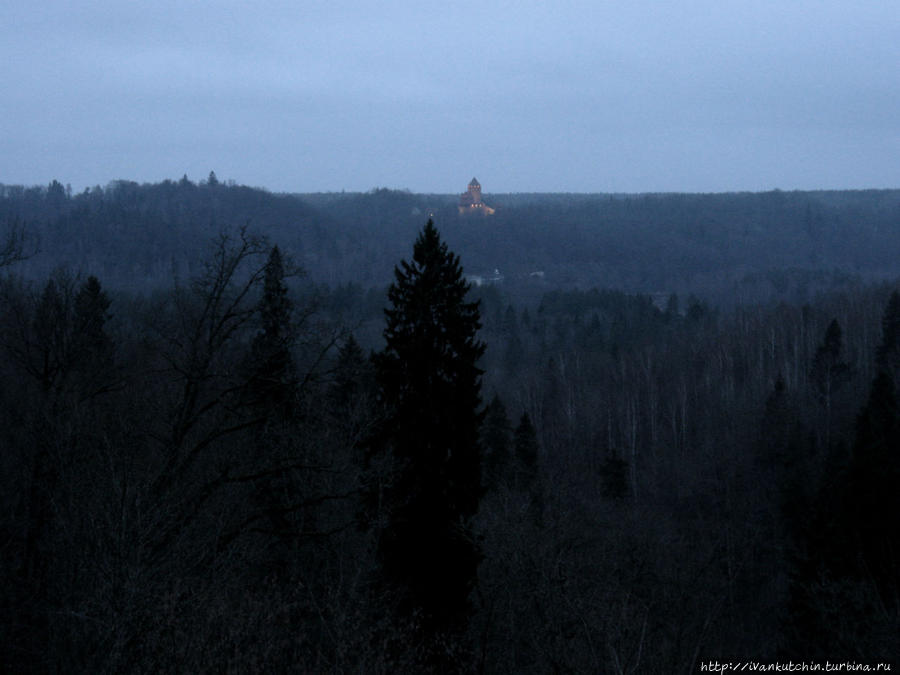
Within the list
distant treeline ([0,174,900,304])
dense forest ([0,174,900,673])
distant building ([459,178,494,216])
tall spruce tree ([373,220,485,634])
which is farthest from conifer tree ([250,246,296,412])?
distant building ([459,178,494,216])

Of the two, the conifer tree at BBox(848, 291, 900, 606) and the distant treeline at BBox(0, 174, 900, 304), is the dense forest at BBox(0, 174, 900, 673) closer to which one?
the conifer tree at BBox(848, 291, 900, 606)

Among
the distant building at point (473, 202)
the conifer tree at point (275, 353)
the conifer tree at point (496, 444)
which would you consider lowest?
the conifer tree at point (496, 444)

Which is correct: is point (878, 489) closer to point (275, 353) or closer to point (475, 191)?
point (275, 353)

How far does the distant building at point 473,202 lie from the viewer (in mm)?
151250

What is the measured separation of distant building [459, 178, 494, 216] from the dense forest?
93.6 meters

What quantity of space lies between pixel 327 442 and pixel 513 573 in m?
4.67

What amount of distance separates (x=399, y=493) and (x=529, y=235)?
124 m

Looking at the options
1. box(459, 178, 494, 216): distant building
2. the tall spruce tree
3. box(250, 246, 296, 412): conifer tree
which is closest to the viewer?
box(250, 246, 296, 412): conifer tree

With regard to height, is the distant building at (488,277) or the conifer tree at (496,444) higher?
the distant building at (488,277)

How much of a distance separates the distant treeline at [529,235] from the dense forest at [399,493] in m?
56.5

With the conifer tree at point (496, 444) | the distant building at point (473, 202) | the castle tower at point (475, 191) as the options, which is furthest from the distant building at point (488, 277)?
the conifer tree at point (496, 444)

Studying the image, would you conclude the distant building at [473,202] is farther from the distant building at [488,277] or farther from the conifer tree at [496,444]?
the conifer tree at [496,444]

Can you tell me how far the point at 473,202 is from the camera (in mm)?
161500

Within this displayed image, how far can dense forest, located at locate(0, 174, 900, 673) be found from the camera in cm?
964
